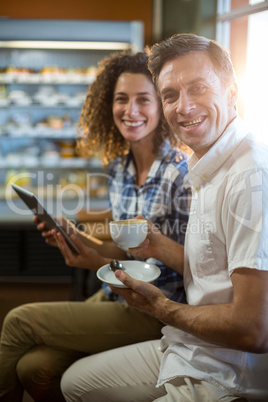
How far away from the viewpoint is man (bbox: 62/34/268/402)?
895 mm

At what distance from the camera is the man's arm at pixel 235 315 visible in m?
0.87

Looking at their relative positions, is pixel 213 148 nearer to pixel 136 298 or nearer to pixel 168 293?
pixel 136 298

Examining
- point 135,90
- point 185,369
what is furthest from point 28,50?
point 185,369

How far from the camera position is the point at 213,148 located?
1.06m

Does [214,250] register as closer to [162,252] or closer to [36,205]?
[162,252]

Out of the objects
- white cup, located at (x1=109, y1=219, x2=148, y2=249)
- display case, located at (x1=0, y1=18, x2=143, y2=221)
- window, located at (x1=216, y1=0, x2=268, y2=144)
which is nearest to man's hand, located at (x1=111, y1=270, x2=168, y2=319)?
white cup, located at (x1=109, y1=219, x2=148, y2=249)

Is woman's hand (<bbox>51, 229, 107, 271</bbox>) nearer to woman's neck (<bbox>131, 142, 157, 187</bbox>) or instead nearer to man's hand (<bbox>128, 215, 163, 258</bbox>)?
man's hand (<bbox>128, 215, 163, 258</bbox>)

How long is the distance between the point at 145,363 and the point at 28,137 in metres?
3.47

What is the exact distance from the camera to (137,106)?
1.68 m

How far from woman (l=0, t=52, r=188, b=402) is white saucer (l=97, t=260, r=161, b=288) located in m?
0.28

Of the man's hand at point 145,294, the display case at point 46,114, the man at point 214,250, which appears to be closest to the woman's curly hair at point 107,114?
the man at point 214,250

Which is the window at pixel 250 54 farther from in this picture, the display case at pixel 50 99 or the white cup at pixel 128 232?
the display case at pixel 50 99

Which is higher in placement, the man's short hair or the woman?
the man's short hair

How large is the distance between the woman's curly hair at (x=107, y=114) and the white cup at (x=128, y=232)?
64 centimetres
